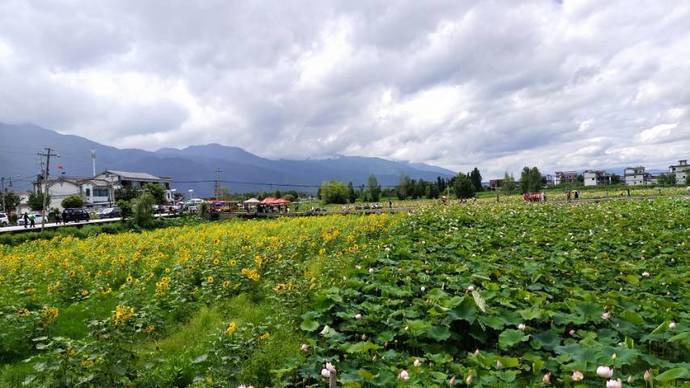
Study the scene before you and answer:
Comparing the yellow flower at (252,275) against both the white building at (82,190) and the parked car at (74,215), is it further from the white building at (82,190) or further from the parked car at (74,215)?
the white building at (82,190)

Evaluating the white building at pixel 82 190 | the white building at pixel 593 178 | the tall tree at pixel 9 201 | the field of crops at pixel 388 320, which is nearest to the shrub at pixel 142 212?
the field of crops at pixel 388 320

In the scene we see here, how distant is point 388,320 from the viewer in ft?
14.5

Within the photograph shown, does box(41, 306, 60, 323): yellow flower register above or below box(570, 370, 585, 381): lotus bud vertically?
below

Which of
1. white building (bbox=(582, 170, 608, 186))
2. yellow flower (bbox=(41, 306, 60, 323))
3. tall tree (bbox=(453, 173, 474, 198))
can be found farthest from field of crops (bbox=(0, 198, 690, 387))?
white building (bbox=(582, 170, 608, 186))

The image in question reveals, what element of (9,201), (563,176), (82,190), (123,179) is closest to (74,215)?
(9,201)

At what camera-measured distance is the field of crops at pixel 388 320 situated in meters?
3.48

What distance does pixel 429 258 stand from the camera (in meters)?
7.32

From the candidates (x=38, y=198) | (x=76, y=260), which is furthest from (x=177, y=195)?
(x=76, y=260)

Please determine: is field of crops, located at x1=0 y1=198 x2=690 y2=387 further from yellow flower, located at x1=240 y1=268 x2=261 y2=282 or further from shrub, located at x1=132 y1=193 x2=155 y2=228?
shrub, located at x1=132 y1=193 x2=155 y2=228

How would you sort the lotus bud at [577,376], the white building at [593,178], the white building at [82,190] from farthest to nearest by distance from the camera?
the white building at [593,178] → the white building at [82,190] → the lotus bud at [577,376]

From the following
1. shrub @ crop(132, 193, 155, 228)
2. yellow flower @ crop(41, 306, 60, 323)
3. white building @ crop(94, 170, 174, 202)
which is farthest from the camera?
white building @ crop(94, 170, 174, 202)

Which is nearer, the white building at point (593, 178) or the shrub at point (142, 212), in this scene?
the shrub at point (142, 212)

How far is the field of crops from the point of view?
3479 millimetres

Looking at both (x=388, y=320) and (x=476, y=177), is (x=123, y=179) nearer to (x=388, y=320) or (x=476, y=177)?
(x=476, y=177)
